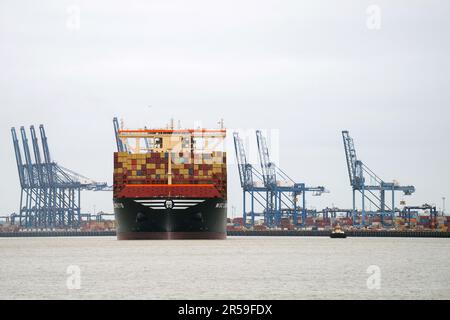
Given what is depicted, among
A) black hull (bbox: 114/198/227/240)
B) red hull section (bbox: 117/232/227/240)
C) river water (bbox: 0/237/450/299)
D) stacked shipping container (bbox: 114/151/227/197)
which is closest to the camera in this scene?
river water (bbox: 0/237/450/299)

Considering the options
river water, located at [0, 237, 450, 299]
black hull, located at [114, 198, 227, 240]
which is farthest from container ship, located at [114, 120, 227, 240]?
river water, located at [0, 237, 450, 299]

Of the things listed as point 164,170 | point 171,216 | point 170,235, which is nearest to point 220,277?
point 171,216

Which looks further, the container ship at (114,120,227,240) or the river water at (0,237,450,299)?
the container ship at (114,120,227,240)

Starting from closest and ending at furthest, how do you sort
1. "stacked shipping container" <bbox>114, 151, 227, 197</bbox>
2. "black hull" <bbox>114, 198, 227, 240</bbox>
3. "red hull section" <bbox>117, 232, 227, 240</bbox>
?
"black hull" <bbox>114, 198, 227, 240</bbox>, "red hull section" <bbox>117, 232, 227, 240</bbox>, "stacked shipping container" <bbox>114, 151, 227, 197</bbox>

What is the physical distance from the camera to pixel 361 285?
176 feet

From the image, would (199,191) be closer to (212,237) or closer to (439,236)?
(212,237)

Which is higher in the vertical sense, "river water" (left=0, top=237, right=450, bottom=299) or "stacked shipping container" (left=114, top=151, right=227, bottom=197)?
"stacked shipping container" (left=114, top=151, right=227, bottom=197)

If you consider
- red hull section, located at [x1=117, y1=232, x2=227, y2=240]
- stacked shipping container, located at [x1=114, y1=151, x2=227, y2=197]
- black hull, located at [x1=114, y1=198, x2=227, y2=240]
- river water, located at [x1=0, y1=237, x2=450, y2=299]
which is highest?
stacked shipping container, located at [x1=114, y1=151, x2=227, y2=197]

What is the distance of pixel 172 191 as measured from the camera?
10681cm

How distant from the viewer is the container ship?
104844mm

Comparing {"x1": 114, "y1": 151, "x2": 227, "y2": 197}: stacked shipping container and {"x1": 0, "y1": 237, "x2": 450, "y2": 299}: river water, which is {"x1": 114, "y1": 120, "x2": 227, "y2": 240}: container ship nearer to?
{"x1": 114, "y1": 151, "x2": 227, "y2": 197}: stacked shipping container

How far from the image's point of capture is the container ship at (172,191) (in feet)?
344

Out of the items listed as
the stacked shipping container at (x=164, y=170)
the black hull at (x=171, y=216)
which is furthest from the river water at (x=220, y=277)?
the stacked shipping container at (x=164, y=170)
